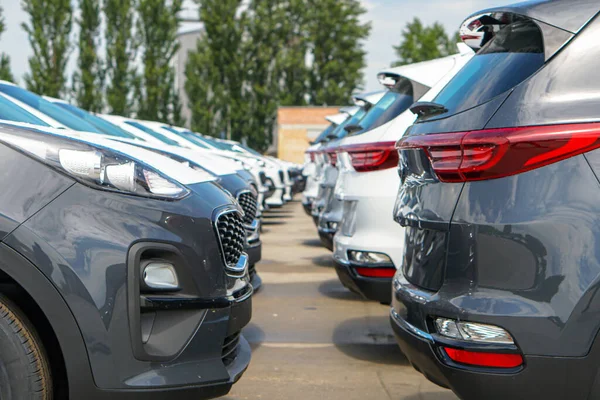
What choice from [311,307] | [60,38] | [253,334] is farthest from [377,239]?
[60,38]

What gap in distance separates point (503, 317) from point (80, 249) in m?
1.49

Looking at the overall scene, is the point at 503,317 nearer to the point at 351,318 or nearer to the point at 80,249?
the point at 80,249

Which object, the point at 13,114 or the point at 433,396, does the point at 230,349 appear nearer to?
the point at 433,396

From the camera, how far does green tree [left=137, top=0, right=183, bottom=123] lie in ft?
137

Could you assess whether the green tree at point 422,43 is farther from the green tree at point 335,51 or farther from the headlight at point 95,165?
the headlight at point 95,165

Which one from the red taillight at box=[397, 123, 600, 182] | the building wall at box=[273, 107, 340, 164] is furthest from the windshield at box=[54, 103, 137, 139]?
the building wall at box=[273, 107, 340, 164]

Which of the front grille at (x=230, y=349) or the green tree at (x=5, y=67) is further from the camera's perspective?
the green tree at (x=5, y=67)

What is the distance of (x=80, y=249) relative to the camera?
2.79 metres

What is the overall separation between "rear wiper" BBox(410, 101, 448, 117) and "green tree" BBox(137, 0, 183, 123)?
39983 millimetres

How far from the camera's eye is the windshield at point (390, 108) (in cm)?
578

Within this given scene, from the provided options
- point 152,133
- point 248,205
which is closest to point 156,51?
point 152,133

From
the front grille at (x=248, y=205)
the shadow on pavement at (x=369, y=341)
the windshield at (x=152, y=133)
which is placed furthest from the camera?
the windshield at (x=152, y=133)

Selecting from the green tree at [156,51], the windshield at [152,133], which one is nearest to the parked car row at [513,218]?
the windshield at [152,133]

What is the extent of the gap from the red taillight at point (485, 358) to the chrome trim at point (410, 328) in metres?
0.10
